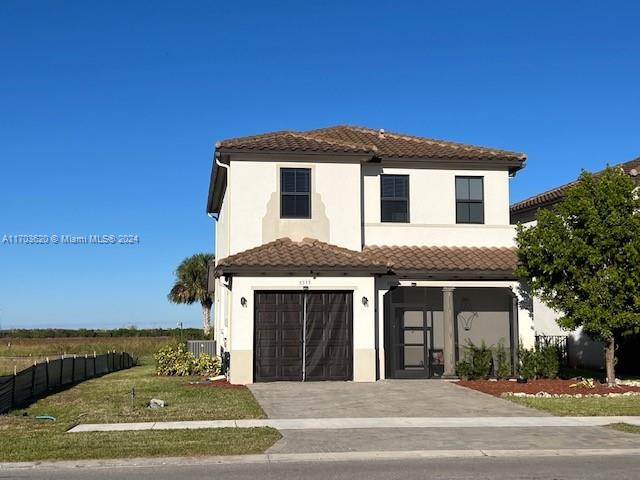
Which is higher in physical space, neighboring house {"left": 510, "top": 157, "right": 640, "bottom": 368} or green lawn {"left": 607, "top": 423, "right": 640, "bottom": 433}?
neighboring house {"left": 510, "top": 157, "right": 640, "bottom": 368}

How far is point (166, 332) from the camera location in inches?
3091

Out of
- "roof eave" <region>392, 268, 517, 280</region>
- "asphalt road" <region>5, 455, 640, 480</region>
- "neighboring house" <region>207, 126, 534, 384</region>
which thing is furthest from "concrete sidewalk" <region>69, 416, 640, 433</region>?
"roof eave" <region>392, 268, 517, 280</region>

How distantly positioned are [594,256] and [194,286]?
139ft

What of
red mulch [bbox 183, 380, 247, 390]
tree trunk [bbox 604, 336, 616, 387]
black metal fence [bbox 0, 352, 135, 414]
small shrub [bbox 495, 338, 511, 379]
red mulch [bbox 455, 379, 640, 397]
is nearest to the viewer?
black metal fence [bbox 0, 352, 135, 414]

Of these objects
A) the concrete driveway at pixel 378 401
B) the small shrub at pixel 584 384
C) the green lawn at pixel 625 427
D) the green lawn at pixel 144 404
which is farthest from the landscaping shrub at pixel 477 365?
the green lawn at pixel 625 427

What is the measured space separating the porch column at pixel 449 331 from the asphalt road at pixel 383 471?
41.7ft

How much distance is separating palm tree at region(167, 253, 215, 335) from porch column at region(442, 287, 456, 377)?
3653cm

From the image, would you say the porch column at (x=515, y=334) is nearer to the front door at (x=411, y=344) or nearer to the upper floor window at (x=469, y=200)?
the front door at (x=411, y=344)

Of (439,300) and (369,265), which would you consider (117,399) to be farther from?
(439,300)

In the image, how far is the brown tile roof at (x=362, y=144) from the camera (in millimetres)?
23938

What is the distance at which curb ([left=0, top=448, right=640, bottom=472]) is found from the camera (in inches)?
411

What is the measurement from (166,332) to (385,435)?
68.1 meters

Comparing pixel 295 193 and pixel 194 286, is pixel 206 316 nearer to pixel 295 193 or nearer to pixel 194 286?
pixel 194 286

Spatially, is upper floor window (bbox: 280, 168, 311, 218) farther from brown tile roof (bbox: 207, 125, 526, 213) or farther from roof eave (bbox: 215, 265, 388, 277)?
roof eave (bbox: 215, 265, 388, 277)
